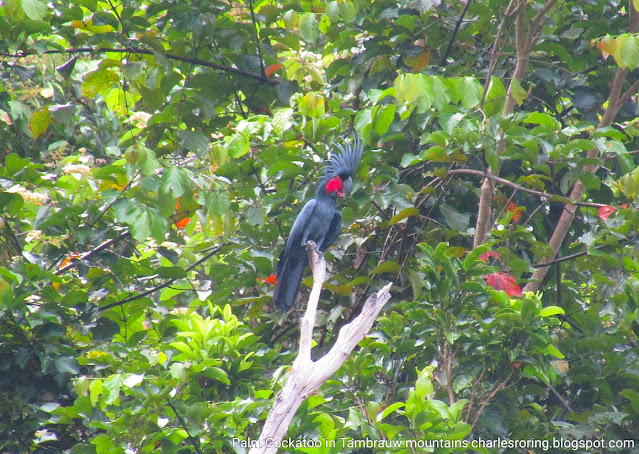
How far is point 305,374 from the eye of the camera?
3.27 metres

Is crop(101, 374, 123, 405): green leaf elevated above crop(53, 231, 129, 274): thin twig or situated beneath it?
situated beneath

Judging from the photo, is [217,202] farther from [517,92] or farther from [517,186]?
[517,92]

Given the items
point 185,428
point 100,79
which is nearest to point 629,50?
point 185,428

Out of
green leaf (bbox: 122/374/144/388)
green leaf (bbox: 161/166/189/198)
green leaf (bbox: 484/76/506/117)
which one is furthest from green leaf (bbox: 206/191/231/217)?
green leaf (bbox: 484/76/506/117)

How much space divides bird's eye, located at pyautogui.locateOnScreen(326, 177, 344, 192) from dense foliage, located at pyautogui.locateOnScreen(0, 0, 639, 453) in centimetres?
16

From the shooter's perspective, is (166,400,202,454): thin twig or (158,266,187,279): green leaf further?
(158,266,187,279): green leaf

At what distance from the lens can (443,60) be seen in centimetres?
543

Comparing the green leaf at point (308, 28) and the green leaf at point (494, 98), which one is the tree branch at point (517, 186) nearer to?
the green leaf at point (494, 98)

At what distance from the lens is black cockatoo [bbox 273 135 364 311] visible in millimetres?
4727

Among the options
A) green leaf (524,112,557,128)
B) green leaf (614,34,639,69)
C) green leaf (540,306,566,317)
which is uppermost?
green leaf (614,34,639,69)

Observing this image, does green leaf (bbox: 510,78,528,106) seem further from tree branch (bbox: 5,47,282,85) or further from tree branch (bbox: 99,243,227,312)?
tree branch (bbox: 99,243,227,312)

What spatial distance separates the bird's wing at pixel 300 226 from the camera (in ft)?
15.7

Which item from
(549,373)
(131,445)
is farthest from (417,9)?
(131,445)

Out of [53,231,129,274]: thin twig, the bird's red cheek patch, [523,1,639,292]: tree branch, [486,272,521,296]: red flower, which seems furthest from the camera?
[523,1,639,292]: tree branch
